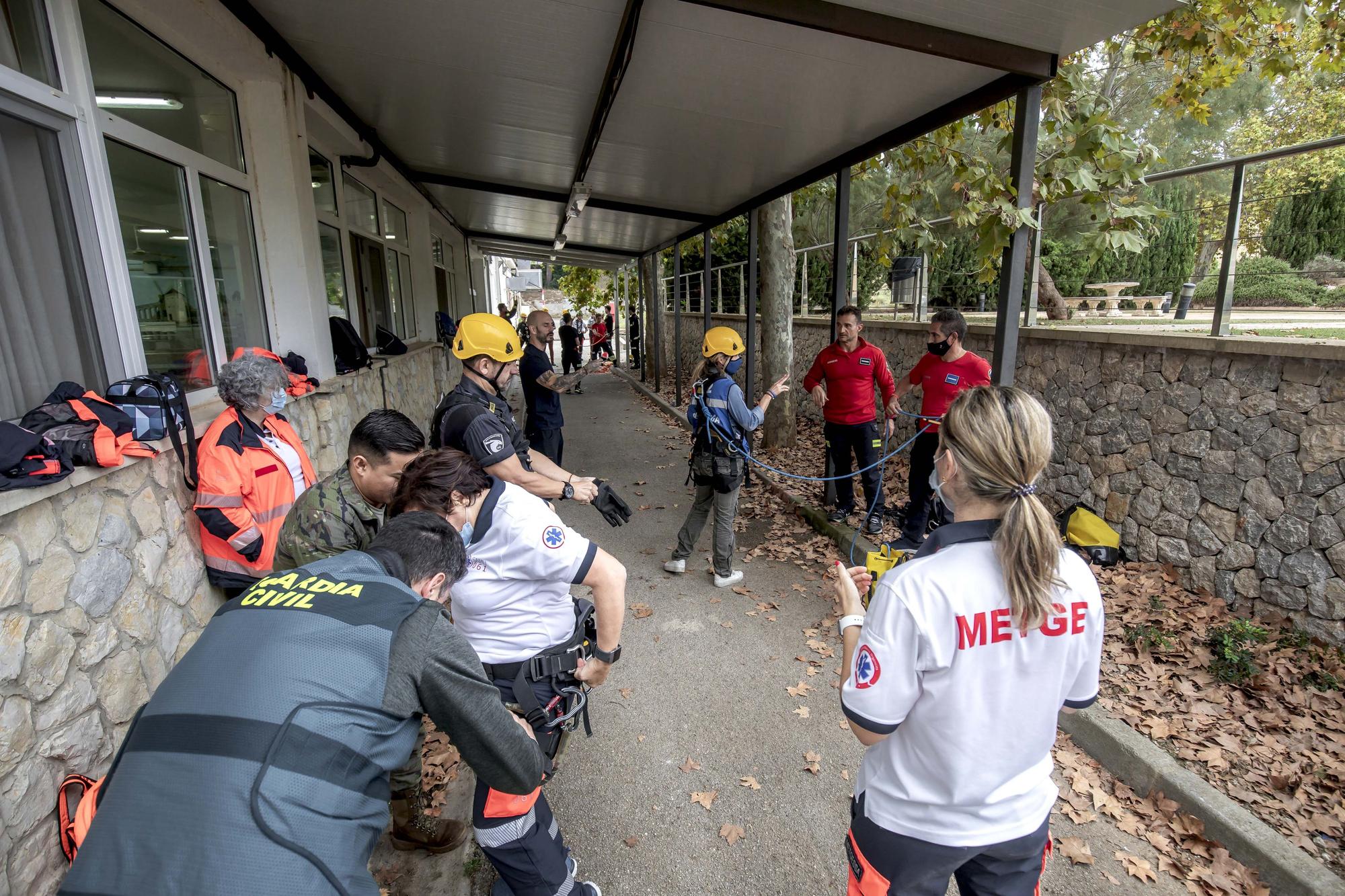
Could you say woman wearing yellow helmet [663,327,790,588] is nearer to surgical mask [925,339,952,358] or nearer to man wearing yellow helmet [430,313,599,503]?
surgical mask [925,339,952,358]

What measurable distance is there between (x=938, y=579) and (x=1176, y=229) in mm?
6312

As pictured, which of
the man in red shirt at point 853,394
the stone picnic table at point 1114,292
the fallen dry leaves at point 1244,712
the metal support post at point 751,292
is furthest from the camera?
the metal support post at point 751,292

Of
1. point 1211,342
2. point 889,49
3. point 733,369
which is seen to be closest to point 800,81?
point 889,49

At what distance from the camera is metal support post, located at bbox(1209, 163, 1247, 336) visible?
470 centimetres

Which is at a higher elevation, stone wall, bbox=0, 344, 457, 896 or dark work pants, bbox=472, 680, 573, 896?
stone wall, bbox=0, 344, 457, 896

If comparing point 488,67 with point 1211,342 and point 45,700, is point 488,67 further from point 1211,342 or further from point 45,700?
point 1211,342

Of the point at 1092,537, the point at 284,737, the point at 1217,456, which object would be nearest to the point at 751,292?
the point at 1092,537

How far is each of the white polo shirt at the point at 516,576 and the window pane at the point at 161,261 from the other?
95.8 inches

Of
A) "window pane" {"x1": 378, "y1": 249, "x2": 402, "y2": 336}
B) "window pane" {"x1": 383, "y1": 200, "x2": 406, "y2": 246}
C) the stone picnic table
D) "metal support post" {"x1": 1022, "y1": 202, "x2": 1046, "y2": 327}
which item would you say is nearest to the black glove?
"metal support post" {"x1": 1022, "y1": 202, "x2": 1046, "y2": 327}

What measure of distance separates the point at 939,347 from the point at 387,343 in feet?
20.4

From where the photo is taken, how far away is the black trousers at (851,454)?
20.6ft

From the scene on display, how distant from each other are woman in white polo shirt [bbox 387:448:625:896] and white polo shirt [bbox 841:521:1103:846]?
3.17ft

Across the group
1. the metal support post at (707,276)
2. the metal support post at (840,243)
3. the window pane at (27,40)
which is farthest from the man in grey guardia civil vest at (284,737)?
the metal support post at (707,276)

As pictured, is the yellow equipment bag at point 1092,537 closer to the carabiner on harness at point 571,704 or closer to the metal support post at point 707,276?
the carabiner on harness at point 571,704
